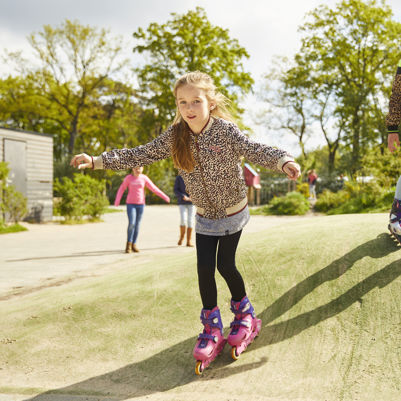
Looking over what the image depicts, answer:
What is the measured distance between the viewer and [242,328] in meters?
2.98

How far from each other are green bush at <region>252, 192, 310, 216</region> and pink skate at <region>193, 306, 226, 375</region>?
1696cm

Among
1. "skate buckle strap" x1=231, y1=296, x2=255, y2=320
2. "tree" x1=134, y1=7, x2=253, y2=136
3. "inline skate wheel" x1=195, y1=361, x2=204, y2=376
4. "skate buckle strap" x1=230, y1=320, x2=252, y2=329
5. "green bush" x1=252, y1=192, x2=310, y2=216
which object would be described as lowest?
"inline skate wheel" x1=195, y1=361, x2=204, y2=376

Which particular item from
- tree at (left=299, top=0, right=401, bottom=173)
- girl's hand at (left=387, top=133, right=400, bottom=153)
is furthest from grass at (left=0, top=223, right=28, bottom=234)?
tree at (left=299, top=0, right=401, bottom=173)

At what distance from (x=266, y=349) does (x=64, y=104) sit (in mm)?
34889

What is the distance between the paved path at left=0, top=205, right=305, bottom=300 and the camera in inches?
255

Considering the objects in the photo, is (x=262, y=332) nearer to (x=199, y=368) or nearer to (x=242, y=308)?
(x=242, y=308)

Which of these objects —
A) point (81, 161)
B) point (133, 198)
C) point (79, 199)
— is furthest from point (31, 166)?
point (81, 161)

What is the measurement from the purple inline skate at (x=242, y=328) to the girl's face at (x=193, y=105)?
1303mm

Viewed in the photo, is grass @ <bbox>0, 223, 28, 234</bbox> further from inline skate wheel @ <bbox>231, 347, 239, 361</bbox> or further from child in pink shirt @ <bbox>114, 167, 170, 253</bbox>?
inline skate wheel @ <bbox>231, 347, 239, 361</bbox>

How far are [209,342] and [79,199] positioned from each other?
14616 mm

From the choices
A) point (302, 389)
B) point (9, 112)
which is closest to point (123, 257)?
point (302, 389)

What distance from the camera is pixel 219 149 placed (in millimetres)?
2895

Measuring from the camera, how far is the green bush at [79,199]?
53.5 feet

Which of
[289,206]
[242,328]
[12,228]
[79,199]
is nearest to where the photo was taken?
[242,328]
